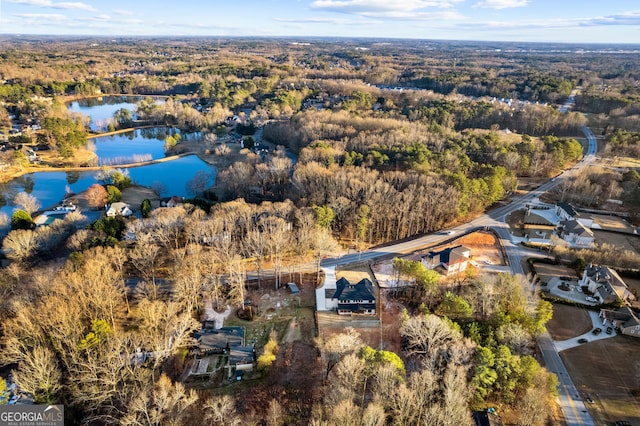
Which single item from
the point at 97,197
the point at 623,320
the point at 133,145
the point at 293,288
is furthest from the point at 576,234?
the point at 133,145

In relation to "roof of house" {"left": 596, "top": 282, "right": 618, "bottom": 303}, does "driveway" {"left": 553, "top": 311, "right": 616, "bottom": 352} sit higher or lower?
lower

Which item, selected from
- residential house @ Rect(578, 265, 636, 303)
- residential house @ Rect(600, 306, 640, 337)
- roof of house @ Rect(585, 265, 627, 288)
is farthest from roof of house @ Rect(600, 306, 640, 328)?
roof of house @ Rect(585, 265, 627, 288)

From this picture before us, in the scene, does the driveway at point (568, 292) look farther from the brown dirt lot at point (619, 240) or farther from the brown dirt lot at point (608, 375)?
the brown dirt lot at point (619, 240)

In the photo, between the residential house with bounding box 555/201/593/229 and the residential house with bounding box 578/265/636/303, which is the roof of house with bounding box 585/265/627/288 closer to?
the residential house with bounding box 578/265/636/303

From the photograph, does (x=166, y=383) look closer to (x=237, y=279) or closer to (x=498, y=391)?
(x=237, y=279)

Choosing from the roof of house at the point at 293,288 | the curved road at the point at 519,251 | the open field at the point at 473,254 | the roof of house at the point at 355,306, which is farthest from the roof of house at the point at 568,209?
the roof of house at the point at 293,288

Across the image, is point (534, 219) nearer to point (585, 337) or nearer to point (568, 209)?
point (568, 209)
